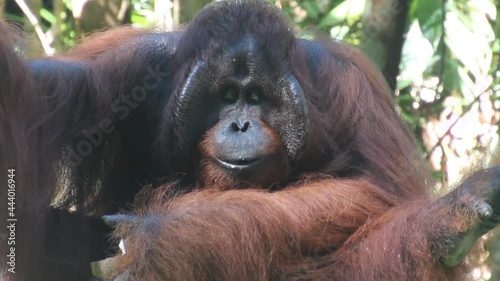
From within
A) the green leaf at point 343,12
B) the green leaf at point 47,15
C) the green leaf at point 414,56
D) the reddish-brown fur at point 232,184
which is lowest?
the green leaf at point 414,56

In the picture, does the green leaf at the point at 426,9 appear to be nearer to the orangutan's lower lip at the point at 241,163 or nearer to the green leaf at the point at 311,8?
the green leaf at the point at 311,8

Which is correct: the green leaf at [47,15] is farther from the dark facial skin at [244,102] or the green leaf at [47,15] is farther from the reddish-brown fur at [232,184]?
the dark facial skin at [244,102]

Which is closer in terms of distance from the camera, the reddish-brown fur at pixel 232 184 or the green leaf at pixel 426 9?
the reddish-brown fur at pixel 232 184

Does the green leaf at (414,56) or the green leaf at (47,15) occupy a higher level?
the green leaf at (47,15)

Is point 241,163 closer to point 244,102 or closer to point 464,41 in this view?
point 244,102

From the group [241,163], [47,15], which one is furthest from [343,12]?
[241,163]

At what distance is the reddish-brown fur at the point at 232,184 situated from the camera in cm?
319

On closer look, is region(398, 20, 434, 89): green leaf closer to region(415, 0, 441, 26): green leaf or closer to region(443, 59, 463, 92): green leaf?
region(443, 59, 463, 92): green leaf

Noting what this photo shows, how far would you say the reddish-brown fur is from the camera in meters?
3.19

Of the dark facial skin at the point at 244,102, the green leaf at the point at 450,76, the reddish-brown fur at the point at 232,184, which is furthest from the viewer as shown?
the green leaf at the point at 450,76

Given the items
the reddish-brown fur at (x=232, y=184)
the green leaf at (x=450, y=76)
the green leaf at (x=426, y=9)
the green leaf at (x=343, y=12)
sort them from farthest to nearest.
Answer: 1. the green leaf at (x=343, y=12)
2. the green leaf at (x=450, y=76)
3. the green leaf at (x=426, y=9)
4. the reddish-brown fur at (x=232, y=184)

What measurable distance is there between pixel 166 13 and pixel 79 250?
1567 mm

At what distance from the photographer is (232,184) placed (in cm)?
355

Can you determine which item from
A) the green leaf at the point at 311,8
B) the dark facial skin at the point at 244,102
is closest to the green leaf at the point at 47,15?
the green leaf at the point at 311,8
